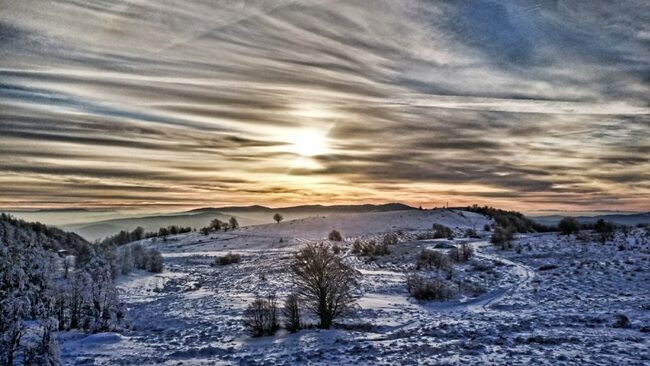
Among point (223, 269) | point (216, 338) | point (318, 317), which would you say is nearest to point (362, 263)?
point (223, 269)

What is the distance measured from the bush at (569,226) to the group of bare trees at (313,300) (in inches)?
1219

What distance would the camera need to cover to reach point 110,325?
1191 cm

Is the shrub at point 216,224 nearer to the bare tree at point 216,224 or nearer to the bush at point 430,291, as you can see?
the bare tree at point 216,224

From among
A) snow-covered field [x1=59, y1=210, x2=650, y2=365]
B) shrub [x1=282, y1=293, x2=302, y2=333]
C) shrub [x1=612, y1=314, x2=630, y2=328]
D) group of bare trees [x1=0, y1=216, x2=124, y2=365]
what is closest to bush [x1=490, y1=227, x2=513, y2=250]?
snow-covered field [x1=59, y1=210, x2=650, y2=365]

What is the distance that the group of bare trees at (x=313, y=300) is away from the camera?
1155cm

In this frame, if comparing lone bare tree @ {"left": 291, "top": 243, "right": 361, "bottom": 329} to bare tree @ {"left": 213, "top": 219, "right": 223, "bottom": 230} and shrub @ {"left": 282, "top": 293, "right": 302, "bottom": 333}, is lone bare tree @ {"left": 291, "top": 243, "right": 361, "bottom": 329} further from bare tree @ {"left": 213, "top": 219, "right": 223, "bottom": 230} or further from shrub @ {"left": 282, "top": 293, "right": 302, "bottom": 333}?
bare tree @ {"left": 213, "top": 219, "right": 223, "bottom": 230}

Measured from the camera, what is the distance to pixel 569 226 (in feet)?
124

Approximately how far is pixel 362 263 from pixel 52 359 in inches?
754

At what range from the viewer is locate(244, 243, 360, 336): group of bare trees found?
11.5 m

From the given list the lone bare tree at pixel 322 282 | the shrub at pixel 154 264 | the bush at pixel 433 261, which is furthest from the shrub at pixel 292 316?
the shrub at pixel 154 264

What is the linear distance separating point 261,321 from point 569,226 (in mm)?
34456

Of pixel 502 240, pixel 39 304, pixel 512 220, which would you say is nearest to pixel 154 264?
pixel 39 304

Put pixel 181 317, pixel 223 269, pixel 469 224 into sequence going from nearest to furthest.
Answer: pixel 181 317
pixel 223 269
pixel 469 224

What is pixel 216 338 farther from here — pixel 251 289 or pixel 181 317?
pixel 251 289
